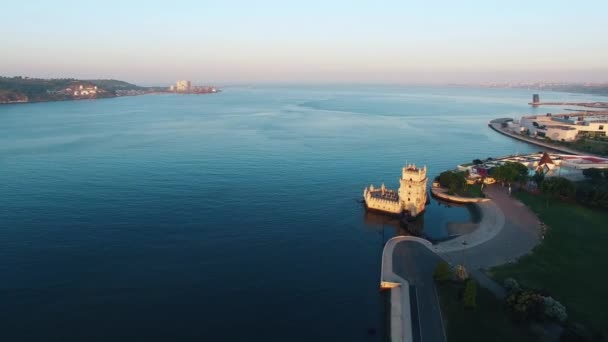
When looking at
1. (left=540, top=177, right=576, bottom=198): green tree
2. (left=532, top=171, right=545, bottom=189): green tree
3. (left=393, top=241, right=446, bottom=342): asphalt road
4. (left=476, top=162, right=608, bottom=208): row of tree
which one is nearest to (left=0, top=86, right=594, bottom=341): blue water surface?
(left=393, top=241, right=446, bottom=342): asphalt road

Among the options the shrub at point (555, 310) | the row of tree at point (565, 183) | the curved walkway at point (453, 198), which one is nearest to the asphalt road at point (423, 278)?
the shrub at point (555, 310)

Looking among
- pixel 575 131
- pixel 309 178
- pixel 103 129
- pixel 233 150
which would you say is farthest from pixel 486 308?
pixel 103 129

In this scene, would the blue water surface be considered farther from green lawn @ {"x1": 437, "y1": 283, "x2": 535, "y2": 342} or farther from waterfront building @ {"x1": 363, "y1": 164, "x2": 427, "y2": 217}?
green lawn @ {"x1": 437, "y1": 283, "x2": 535, "y2": 342}

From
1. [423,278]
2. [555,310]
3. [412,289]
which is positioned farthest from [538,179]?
[412,289]

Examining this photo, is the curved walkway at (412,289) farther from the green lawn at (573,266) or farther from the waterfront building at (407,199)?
the waterfront building at (407,199)

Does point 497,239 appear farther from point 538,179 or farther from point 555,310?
point 538,179
